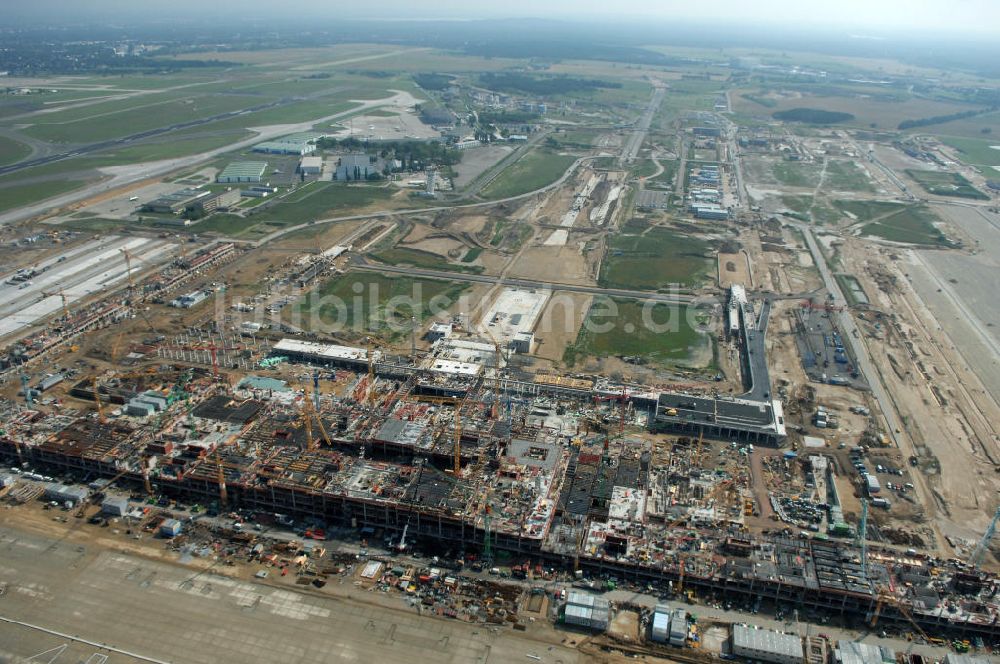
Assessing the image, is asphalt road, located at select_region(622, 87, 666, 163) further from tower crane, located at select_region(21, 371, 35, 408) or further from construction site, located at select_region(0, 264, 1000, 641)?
tower crane, located at select_region(21, 371, 35, 408)

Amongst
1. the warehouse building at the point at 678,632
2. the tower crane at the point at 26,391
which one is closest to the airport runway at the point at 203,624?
the warehouse building at the point at 678,632

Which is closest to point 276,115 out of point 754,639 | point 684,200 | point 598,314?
point 684,200

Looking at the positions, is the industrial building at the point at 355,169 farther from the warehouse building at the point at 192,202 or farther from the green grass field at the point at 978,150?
the green grass field at the point at 978,150

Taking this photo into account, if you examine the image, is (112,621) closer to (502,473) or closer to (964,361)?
(502,473)

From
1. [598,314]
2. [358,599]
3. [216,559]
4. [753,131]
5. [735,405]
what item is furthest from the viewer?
[753,131]

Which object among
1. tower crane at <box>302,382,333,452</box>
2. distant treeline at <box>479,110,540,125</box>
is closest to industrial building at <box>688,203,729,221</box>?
tower crane at <box>302,382,333,452</box>

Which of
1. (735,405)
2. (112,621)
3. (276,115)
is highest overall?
(276,115)
